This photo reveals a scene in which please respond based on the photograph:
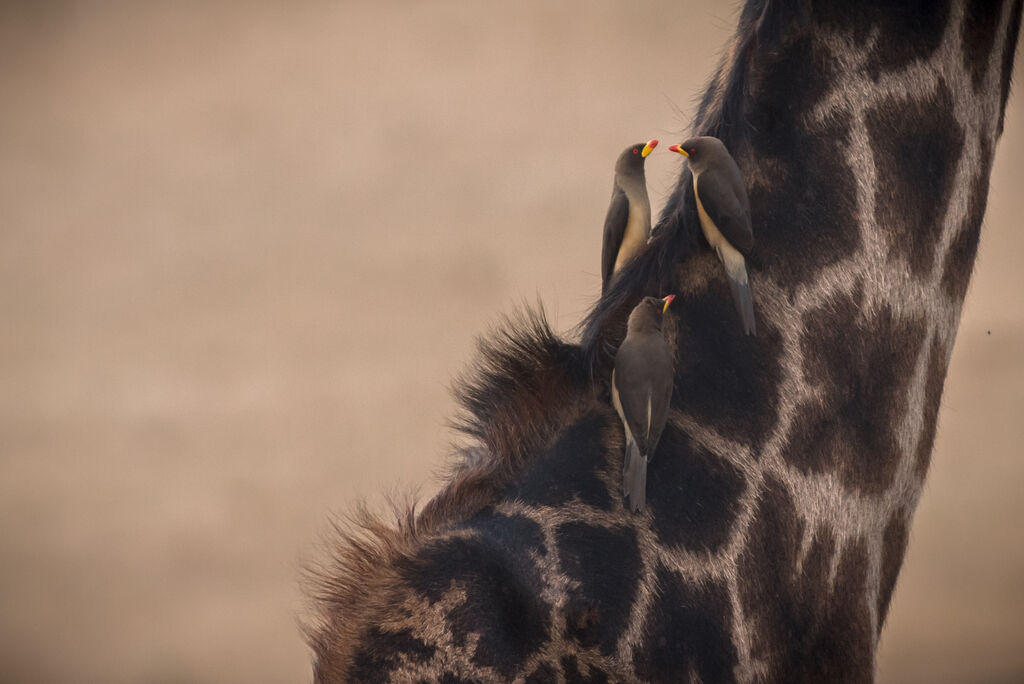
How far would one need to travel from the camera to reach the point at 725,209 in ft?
2.88

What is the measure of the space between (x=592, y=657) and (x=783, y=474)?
0.73 ft

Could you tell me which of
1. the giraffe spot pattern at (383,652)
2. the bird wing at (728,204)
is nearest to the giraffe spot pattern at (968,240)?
the bird wing at (728,204)

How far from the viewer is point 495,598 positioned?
0.88 meters

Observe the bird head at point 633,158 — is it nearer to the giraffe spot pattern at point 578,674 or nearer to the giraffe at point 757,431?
the giraffe at point 757,431

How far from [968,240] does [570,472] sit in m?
0.42

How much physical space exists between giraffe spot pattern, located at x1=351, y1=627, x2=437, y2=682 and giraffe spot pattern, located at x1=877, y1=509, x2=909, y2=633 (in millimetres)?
401

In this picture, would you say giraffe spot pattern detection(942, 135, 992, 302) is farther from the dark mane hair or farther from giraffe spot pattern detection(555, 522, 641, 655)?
giraffe spot pattern detection(555, 522, 641, 655)

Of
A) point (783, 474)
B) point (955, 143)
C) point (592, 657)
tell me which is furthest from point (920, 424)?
point (592, 657)

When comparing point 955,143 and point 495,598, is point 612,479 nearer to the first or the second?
point 495,598

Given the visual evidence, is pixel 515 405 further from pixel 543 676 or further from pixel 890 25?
pixel 890 25

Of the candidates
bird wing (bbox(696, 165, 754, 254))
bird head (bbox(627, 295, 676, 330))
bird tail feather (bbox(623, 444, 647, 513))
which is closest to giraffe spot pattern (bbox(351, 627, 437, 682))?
bird tail feather (bbox(623, 444, 647, 513))

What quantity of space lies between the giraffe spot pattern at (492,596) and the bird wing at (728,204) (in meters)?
0.32

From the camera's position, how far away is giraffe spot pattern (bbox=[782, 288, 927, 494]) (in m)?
0.91

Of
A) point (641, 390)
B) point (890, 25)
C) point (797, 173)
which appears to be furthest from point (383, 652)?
point (890, 25)
